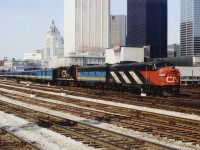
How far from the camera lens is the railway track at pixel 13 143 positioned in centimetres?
1179

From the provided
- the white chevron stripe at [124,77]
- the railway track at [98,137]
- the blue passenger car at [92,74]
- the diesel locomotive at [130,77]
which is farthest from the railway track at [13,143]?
the blue passenger car at [92,74]

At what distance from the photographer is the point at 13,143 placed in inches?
497

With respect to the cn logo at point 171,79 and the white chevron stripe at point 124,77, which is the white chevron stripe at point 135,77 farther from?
the cn logo at point 171,79

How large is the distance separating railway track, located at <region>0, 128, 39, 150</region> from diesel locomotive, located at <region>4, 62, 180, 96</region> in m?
18.3

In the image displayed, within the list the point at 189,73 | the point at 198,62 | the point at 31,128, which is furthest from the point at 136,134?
the point at 198,62

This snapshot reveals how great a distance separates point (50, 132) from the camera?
14.7 metres

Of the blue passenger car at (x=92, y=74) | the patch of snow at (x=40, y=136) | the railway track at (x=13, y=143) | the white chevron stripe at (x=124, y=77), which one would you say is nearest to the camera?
the railway track at (x=13, y=143)

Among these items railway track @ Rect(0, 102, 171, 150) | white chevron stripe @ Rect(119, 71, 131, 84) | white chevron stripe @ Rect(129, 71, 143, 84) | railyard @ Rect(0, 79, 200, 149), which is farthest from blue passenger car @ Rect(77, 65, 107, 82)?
railway track @ Rect(0, 102, 171, 150)

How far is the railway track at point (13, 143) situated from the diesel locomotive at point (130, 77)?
60.1ft

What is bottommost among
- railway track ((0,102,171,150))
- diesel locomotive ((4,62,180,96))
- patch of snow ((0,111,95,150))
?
patch of snow ((0,111,95,150))

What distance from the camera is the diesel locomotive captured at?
98.4 ft

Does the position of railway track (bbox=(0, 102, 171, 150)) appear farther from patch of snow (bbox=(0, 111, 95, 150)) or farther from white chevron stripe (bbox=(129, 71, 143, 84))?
white chevron stripe (bbox=(129, 71, 143, 84))

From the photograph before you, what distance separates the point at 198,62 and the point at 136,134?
115 metres

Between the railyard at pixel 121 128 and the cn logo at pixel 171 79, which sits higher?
the cn logo at pixel 171 79
